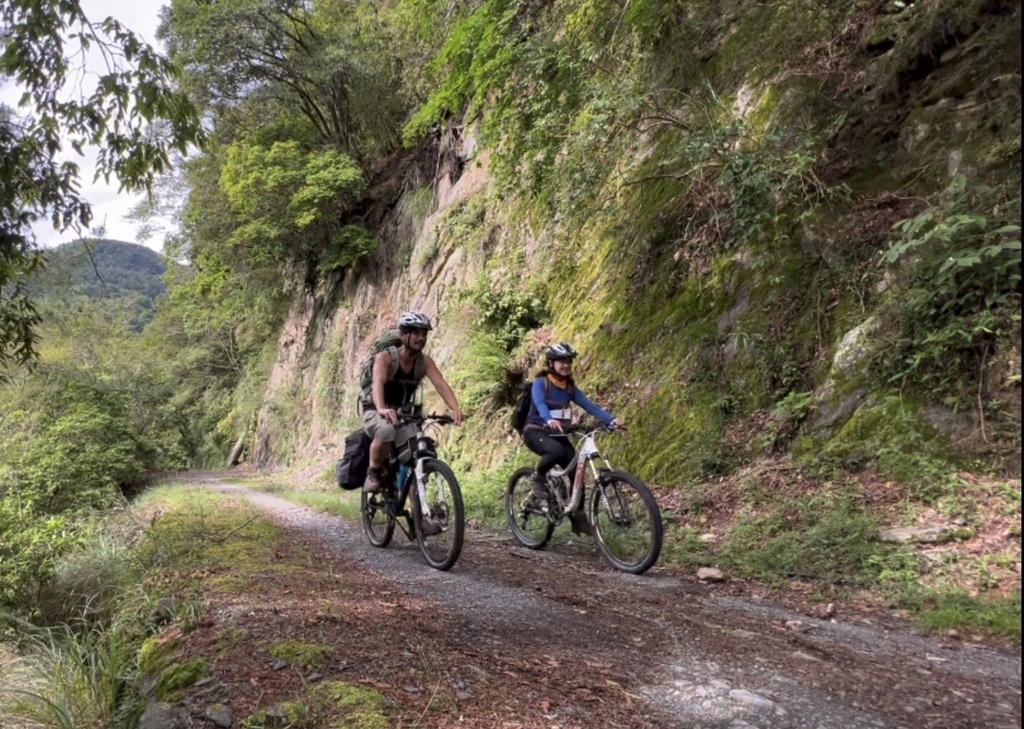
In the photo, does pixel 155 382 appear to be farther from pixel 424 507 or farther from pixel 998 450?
pixel 998 450

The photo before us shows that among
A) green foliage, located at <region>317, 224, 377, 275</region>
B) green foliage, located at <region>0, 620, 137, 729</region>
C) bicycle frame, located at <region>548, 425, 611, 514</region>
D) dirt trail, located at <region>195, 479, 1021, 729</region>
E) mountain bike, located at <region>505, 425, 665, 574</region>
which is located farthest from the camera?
green foliage, located at <region>317, 224, 377, 275</region>

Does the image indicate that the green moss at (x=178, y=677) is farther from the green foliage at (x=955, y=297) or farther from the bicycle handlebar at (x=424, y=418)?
the green foliage at (x=955, y=297)

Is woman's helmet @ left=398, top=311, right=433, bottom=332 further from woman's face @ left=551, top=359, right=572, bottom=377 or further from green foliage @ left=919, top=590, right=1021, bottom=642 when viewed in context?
green foliage @ left=919, top=590, right=1021, bottom=642

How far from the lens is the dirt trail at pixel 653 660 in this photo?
2.58 metres

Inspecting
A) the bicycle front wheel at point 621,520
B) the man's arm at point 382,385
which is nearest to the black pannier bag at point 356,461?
the man's arm at point 382,385

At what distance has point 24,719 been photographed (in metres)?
3.26

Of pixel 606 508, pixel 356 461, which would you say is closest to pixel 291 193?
pixel 356 461

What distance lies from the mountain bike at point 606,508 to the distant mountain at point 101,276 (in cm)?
430

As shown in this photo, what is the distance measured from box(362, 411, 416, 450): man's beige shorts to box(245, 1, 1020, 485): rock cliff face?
289 centimetres

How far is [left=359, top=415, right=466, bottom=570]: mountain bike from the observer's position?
17.0ft

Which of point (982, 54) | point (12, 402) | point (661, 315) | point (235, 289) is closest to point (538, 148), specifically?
point (661, 315)

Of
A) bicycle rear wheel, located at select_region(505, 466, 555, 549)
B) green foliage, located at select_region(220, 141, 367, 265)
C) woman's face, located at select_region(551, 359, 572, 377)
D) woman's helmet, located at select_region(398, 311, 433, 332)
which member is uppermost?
green foliage, located at select_region(220, 141, 367, 265)

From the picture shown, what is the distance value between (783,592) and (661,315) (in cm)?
451

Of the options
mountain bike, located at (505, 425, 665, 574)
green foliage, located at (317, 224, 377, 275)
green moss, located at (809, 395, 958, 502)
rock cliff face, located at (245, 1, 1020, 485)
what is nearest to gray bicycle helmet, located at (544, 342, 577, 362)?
mountain bike, located at (505, 425, 665, 574)
